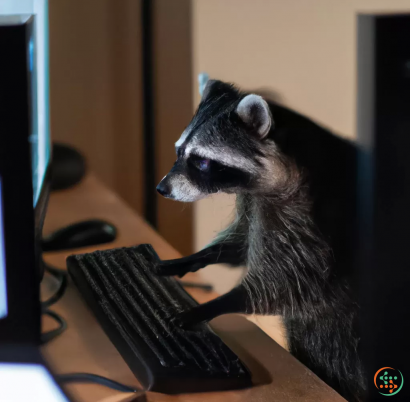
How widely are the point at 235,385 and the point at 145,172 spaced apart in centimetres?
28

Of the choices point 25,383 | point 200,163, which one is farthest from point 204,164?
point 25,383

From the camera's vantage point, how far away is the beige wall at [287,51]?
1.73 ft

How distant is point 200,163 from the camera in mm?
546

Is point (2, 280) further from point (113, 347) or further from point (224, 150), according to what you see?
point (224, 150)

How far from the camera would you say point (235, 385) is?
57cm

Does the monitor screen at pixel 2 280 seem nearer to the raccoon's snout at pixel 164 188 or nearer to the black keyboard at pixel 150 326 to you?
the black keyboard at pixel 150 326

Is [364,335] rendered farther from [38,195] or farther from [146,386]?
[38,195]

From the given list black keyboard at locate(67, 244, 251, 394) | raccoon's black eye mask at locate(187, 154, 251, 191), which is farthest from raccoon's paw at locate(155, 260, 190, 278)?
raccoon's black eye mask at locate(187, 154, 251, 191)

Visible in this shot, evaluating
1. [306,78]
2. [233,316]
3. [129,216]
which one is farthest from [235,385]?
[306,78]

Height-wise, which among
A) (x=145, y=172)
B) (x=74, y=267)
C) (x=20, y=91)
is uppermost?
(x=20, y=91)

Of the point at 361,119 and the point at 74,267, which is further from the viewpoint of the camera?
the point at 74,267

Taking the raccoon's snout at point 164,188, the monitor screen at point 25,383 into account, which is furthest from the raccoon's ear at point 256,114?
the monitor screen at point 25,383

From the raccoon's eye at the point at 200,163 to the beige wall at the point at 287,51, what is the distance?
4cm

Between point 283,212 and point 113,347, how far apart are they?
27cm
